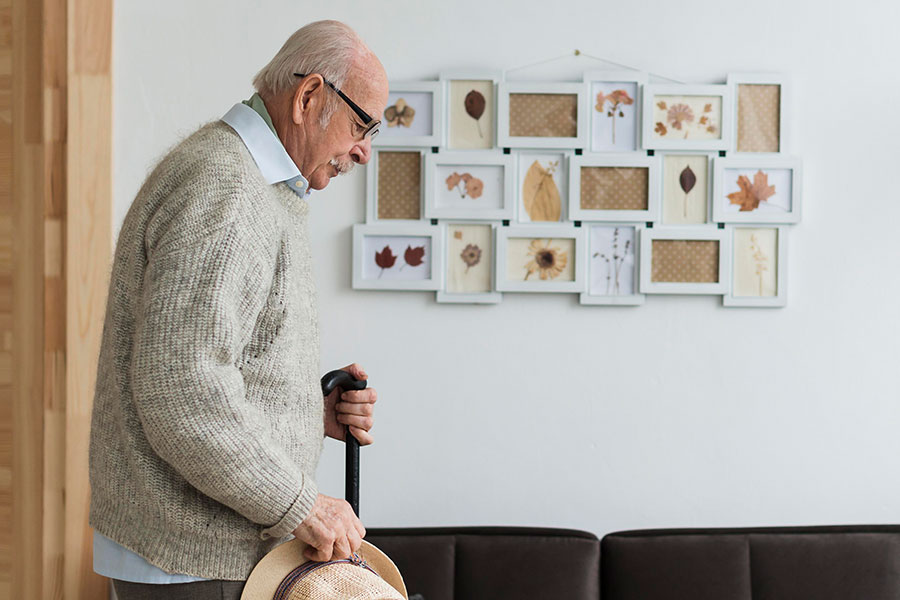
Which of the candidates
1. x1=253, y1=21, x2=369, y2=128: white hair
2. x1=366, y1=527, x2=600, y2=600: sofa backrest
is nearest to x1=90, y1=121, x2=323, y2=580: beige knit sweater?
x1=253, y1=21, x2=369, y2=128: white hair

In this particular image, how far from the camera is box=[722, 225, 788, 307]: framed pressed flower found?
2.19 m

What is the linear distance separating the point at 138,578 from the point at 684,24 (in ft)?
5.94

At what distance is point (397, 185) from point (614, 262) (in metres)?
0.57

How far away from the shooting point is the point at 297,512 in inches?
42.0

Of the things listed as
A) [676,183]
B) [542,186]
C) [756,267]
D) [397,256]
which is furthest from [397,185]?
[756,267]

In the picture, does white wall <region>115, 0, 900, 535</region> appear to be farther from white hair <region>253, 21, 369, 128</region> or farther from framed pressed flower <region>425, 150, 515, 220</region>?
white hair <region>253, 21, 369, 128</region>

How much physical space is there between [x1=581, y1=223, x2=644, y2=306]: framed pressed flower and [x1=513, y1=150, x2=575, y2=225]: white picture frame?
98 millimetres

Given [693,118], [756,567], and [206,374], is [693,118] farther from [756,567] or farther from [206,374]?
[206,374]

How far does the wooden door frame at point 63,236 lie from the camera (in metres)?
2.06

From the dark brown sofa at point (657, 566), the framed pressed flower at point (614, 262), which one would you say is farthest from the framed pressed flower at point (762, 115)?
the dark brown sofa at point (657, 566)

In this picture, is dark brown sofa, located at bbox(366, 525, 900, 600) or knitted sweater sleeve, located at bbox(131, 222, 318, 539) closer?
knitted sweater sleeve, located at bbox(131, 222, 318, 539)

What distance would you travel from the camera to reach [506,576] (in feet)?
6.48

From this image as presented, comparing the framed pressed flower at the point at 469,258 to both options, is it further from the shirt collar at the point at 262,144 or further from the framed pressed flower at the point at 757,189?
the shirt collar at the point at 262,144

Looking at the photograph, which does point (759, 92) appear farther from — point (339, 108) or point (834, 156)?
point (339, 108)
